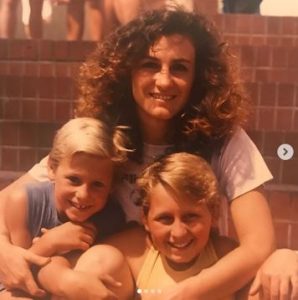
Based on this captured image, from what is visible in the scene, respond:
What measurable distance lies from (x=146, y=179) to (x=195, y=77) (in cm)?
18

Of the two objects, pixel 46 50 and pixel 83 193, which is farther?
pixel 46 50

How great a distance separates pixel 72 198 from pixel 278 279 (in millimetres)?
339

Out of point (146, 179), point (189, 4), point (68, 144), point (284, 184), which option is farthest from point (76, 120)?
point (284, 184)

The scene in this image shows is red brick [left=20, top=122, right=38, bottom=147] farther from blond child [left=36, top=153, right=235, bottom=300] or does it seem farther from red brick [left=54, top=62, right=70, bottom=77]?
blond child [left=36, top=153, right=235, bottom=300]

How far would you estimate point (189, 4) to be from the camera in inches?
45.9

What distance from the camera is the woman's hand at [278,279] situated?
3.41 feet

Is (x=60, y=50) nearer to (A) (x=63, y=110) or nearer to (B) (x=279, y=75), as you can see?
(A) (x=63, y=110)

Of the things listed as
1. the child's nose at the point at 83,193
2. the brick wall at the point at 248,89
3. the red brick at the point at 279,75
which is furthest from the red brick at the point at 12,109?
the red brick at the point at 279,75

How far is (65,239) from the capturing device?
1107 mm

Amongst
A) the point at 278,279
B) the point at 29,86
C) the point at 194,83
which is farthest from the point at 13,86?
the point at 278,279

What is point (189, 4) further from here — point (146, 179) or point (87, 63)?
point (146, 179)

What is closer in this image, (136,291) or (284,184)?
(136,291)

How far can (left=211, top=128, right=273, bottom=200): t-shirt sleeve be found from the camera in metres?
1.10

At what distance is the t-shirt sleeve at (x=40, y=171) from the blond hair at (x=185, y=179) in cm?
18
